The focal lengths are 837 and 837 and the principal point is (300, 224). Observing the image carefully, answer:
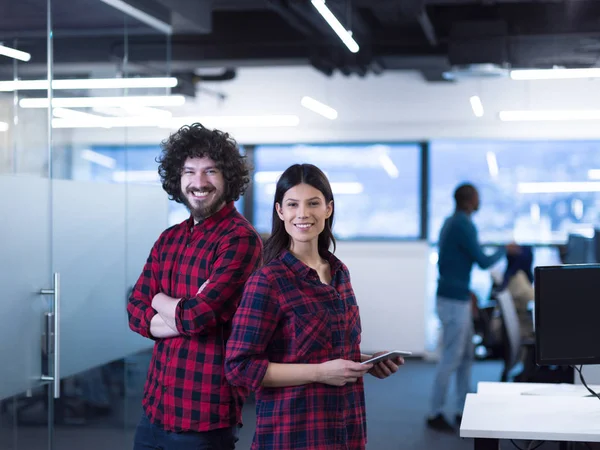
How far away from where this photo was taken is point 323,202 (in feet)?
7.58

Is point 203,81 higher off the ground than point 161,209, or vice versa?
point 203,81

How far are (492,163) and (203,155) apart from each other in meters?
7.02

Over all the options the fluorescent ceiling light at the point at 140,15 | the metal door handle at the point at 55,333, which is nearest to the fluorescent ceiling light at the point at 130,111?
the fluorescent ceiling light at the point at 140,15

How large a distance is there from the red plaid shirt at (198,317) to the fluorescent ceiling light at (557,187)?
21.8 feet

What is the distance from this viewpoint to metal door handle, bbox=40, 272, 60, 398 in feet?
11.2

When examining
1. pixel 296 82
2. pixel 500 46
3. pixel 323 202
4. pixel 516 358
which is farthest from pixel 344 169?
pixel 323 202

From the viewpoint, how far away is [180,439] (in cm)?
245

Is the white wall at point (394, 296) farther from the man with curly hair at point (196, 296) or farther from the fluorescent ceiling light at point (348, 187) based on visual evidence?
the man with curly hair at point (196, 296)

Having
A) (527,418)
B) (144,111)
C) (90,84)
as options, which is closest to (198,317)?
(527,418)

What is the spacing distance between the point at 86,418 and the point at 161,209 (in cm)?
137

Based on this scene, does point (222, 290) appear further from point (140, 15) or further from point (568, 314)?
point (140, 15)

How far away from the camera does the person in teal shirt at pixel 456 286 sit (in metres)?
5.75

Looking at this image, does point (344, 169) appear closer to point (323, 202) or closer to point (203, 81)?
point (203, 81)

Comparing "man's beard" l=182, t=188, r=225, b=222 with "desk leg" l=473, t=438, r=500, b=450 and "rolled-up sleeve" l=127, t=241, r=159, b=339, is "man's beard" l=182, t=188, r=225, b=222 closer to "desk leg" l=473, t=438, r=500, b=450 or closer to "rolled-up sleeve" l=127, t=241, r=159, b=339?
"rolled-up sleeve" l=127, t=241, r=159, b=339
